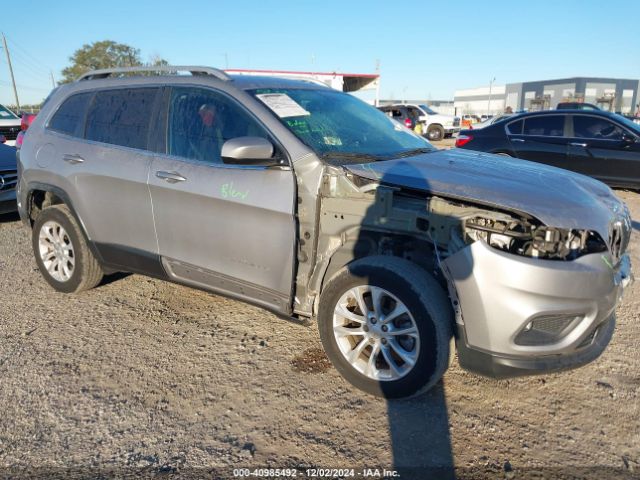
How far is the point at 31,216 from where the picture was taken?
4.51 meters

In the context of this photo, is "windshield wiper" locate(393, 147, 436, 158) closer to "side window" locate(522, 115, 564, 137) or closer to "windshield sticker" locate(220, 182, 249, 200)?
"windshield sticker" locate(220, 182, 249, 200)

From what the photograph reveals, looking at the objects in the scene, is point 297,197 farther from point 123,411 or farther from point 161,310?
point 161,310

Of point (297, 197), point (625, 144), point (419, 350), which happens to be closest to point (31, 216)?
point (297, 197)

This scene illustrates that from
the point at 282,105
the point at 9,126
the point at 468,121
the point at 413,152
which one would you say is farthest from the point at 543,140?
the point at 468,121

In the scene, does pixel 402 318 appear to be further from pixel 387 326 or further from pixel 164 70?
pixel 164 70

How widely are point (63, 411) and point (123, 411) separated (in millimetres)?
336

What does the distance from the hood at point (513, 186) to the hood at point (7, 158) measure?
6.21 m

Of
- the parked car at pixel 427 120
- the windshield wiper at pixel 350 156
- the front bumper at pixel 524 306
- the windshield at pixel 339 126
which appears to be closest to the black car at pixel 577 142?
the windshield at pixel 339 126

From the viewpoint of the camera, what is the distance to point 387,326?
8.93 feet

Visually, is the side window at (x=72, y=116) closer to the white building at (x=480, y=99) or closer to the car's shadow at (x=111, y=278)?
the car's shadow at (x=111, y=278)

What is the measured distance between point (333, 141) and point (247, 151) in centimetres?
63

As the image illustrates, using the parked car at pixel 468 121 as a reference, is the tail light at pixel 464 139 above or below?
below

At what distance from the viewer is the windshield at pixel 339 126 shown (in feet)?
10.2

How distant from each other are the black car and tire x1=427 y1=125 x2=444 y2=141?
13.6 metres
